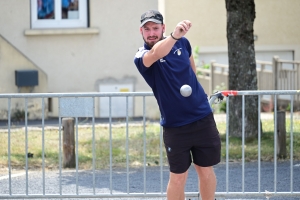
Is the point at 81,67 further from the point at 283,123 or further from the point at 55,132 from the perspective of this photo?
the point at 283,123

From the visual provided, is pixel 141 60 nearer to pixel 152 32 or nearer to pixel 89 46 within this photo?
pixel 152 32

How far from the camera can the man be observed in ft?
19.3

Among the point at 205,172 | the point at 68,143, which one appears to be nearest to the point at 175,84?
the point at 205,172

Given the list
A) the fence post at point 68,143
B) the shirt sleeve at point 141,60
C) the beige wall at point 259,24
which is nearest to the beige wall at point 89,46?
the fence post at point 68,143

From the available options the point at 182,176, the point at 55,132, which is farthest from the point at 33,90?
the point at 182,176

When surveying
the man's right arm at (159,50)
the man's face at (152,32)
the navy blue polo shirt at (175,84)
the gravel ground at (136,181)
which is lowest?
the gravel ground at (136,181)

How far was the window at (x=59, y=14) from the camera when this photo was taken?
52.7 ft

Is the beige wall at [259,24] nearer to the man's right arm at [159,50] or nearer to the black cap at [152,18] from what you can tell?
the black cap at [152,18]

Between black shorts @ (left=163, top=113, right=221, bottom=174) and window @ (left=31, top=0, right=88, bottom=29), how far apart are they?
10280mm

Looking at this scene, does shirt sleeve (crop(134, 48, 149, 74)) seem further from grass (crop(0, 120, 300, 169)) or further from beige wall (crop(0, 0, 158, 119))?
beige wall (crop(0, 0, 158, 119))

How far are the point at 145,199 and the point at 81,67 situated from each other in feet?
27.6

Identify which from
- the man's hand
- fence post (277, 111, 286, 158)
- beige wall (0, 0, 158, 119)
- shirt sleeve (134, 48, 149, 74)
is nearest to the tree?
fence post (277, 111, 286, 158)

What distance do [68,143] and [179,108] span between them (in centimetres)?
384

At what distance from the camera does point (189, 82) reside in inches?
235
